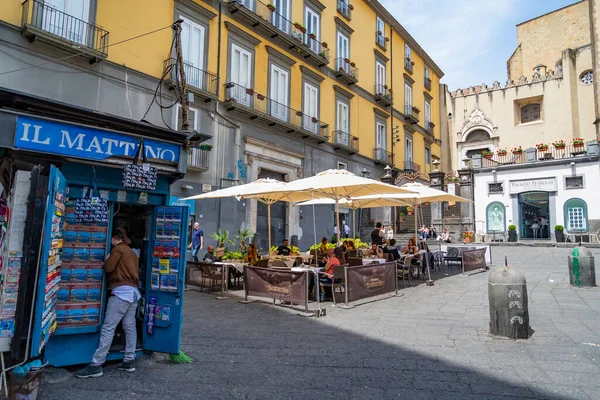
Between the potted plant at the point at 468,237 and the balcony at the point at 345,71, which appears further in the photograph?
the balcony at the point at 345,71

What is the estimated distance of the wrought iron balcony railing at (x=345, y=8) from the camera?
81.1 feet

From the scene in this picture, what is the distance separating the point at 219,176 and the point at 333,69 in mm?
10955

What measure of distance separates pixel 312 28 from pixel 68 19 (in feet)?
44.0

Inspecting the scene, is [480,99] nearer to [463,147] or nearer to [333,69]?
[463,147]

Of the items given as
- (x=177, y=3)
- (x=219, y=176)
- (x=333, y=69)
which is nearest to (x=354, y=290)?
(x=219, y=176)

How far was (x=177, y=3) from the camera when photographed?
15578 millimetres

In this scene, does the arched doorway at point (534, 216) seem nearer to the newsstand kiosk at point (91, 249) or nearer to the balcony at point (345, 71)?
the balcony at point (345, 71)

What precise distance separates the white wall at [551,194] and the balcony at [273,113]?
10553mm

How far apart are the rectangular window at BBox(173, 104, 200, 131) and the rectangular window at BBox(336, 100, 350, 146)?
10.2m

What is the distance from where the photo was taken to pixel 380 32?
28703 mm

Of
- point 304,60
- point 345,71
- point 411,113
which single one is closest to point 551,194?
point 411,113

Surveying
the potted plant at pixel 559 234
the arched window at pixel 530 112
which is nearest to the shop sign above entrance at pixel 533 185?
the potted plant at pixel 559 234

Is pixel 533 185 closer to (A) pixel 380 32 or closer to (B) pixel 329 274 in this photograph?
(A) pixel 380 32

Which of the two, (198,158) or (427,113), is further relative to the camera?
(427,113)
